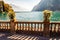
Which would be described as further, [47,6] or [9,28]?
[47,6]

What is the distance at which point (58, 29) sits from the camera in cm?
1014

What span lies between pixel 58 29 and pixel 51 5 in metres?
186

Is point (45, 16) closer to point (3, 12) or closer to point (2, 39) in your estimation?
point (2, 39)

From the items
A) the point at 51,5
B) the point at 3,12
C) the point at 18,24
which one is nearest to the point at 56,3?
the point at 51,5

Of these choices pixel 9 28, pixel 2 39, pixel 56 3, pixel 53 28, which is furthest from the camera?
pixel 56 3

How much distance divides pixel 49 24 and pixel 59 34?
1.01 meters

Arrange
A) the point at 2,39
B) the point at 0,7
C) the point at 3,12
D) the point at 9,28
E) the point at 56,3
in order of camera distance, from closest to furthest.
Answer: the point at 2,39 < the point at 9,28 < the point at 0,7 < the point at 3,12 < the point at 56,3

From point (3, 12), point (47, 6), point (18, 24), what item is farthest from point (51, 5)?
point (18, 24)

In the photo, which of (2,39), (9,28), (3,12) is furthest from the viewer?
(3,12)

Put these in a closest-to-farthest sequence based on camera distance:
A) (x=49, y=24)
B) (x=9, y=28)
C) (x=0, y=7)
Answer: (x=49, y=24), (x=9, y=28), (x=0, y=7)

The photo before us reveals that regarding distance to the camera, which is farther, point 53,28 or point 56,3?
point 56,3

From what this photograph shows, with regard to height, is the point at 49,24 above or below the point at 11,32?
above

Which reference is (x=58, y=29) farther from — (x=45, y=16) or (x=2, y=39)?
(x=2, y=39)

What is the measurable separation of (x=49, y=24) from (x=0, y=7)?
67.0m
